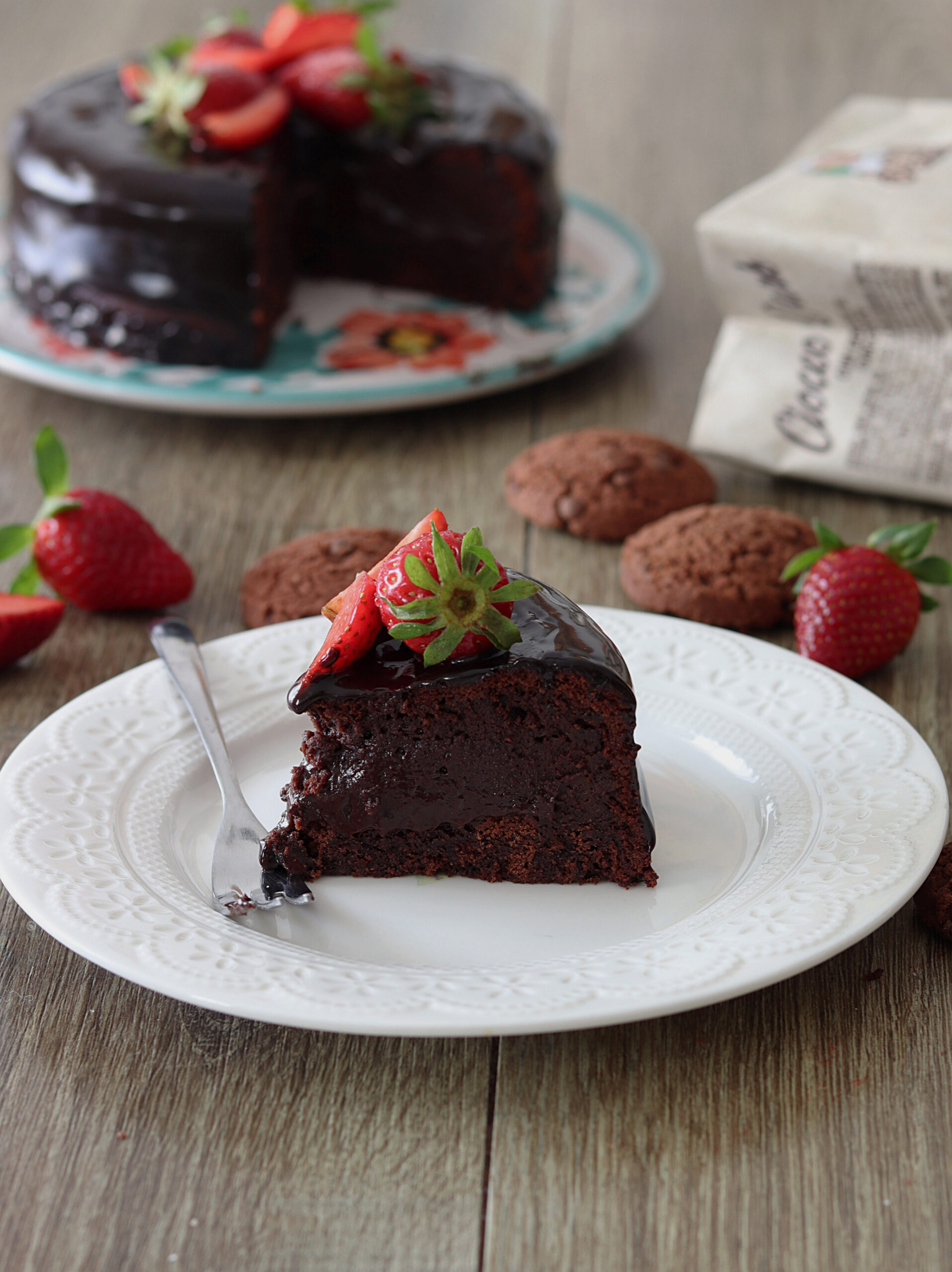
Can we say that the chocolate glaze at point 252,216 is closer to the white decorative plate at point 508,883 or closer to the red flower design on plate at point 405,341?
the red flower design on plate at point 405,341

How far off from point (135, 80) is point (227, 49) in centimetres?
19

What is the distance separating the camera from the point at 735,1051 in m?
1.18

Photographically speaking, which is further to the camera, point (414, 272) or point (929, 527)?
point (414, 272)

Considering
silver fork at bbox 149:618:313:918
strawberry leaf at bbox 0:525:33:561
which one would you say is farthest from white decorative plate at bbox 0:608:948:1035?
strawberry leaf at bbox 0:525:33:561

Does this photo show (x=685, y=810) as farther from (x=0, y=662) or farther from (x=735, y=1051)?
(x=0, y=662)

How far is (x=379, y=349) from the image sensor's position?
8.20 ft

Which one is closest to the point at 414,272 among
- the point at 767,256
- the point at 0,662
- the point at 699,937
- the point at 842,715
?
the point at 767,256

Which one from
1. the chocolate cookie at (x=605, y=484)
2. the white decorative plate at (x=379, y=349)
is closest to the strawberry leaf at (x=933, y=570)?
the chocolate cookie at (x=605, y=484)

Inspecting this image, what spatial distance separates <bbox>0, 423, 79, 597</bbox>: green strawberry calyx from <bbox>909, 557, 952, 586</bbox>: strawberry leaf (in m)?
1.11

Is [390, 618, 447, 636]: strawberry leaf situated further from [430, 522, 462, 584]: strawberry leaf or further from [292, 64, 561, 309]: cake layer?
[292, 64, 561, 309]: cake layer

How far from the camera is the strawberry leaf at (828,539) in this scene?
5.56ft

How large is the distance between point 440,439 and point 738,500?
54cm

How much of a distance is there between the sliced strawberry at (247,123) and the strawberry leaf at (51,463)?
85 cm

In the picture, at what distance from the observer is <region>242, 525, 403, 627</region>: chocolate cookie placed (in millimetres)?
1819
